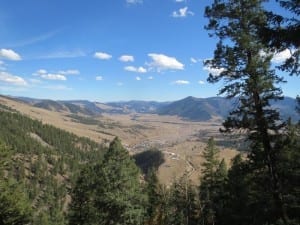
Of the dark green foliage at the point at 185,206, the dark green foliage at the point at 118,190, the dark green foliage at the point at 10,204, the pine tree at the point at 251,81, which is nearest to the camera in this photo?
the pine tree at the point at 251,81

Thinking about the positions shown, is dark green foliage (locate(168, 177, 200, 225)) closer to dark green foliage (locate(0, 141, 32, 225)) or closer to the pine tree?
dark green foliage (locate(0, 141, 32, 225))

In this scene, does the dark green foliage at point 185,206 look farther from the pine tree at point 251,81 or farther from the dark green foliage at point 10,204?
the pine tree at point 251,81

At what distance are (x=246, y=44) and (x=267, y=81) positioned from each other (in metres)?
2.56

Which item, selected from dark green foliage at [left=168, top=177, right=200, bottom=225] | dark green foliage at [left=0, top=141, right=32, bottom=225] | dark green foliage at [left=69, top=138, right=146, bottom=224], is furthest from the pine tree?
dark green foliage at [left=168, top=177, right=200, bottom=225]

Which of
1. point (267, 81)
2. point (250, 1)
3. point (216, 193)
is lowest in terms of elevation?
point (216, 193)

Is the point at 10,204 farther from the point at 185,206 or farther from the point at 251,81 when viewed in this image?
the point at 185,206

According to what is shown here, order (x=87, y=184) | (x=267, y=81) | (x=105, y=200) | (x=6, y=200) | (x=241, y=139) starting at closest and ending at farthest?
1. (x=267, y=81)
2. (x=241, y=139)
3. (x=105, y=200)
4. (x=6, y=200)
5. (x=87, y=184)

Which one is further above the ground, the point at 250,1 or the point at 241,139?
the point at 250,1

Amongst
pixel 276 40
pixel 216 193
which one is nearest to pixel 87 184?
pixel 216 193

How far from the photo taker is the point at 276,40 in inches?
645

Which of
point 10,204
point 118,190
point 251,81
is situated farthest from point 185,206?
point 251,81

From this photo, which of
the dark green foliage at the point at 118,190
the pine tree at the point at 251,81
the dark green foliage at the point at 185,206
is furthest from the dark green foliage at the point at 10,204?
the dark green foliage at the point at 185,206

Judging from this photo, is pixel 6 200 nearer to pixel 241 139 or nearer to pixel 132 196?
pixel 132 196

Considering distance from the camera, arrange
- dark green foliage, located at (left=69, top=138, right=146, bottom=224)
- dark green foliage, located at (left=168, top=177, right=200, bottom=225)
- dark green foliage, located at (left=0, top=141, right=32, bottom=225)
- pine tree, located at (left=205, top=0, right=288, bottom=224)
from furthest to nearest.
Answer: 1. dark green foliage, located at (left=168, top=177, right=200, bottom=225)
2. dark green foliage, located at (left=0, top=141, right=32, bottom=225)
3. dark green foliage, located at (left=69, top=138, right=146, bottom=224)
4. pine tree, located at (left=205, top=0, right=288, bottom=224)
